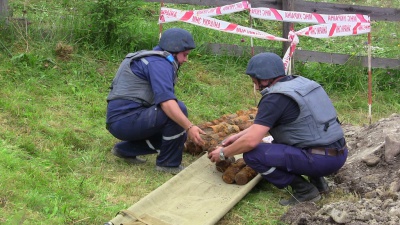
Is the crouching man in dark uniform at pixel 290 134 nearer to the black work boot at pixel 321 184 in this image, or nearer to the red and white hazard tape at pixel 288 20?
the black work boot at pixel 321 184

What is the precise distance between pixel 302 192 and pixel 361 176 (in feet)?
2.29

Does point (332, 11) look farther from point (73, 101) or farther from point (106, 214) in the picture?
point (106, 214)

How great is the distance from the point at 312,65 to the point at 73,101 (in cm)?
397

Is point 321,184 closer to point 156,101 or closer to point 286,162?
point 286,162

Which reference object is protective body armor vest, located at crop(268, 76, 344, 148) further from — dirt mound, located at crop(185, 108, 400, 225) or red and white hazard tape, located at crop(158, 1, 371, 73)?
red and white hazard tape, located at crop(158, 1, 371, 73)

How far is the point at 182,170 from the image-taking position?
6215 mm

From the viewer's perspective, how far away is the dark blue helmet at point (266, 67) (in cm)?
549

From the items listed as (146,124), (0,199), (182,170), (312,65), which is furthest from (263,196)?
(312,65)

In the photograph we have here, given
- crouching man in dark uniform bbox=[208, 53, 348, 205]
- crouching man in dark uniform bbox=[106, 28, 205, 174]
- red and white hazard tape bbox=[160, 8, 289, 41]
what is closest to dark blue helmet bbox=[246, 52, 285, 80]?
crouching man in dark uniform bbox=[208, 53, 348, 205]

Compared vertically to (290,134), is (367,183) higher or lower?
lower

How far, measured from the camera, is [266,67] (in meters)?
5.49

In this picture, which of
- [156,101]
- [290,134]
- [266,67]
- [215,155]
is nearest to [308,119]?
[290,134]

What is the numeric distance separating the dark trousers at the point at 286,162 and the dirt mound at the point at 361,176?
289mm

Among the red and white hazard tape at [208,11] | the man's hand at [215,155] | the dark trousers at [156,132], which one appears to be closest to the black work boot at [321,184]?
the man's hand at [215,155]
